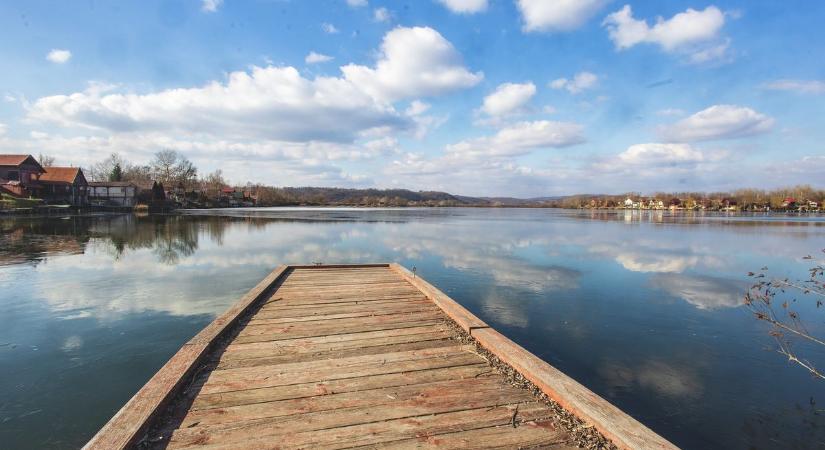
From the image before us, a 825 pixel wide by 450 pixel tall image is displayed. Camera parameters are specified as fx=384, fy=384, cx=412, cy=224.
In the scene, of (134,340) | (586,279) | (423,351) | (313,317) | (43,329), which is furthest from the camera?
(586,279)

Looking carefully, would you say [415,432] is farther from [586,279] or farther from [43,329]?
[586,279]

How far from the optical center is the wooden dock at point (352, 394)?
2.38 meters

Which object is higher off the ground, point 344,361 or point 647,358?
point 344,361

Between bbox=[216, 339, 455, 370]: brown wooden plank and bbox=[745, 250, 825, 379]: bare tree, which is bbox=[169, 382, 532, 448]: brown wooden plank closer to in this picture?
bbox=[216, 339, 455, 370]: brown wooden plank

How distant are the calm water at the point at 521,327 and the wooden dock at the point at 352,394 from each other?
4.25 feet

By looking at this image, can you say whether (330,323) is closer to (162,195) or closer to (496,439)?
(496,439)

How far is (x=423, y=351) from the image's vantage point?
152 inches

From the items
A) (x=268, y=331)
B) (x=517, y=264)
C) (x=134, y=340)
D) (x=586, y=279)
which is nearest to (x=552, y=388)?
(x=268, y=331)

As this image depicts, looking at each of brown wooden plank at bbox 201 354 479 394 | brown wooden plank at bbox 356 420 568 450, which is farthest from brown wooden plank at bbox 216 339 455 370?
brown wooden plank at bbox 356 420 568 450

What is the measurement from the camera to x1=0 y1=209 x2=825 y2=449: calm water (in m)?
3.79

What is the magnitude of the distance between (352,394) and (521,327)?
4092 mm

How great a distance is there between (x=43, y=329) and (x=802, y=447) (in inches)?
373

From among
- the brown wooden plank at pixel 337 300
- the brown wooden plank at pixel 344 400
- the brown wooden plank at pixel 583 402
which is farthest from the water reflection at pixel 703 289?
the brown wooden plank at pixel 344 400

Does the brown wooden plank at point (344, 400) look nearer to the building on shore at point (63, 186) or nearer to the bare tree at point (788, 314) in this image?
the bare tree at point (788, 314)
